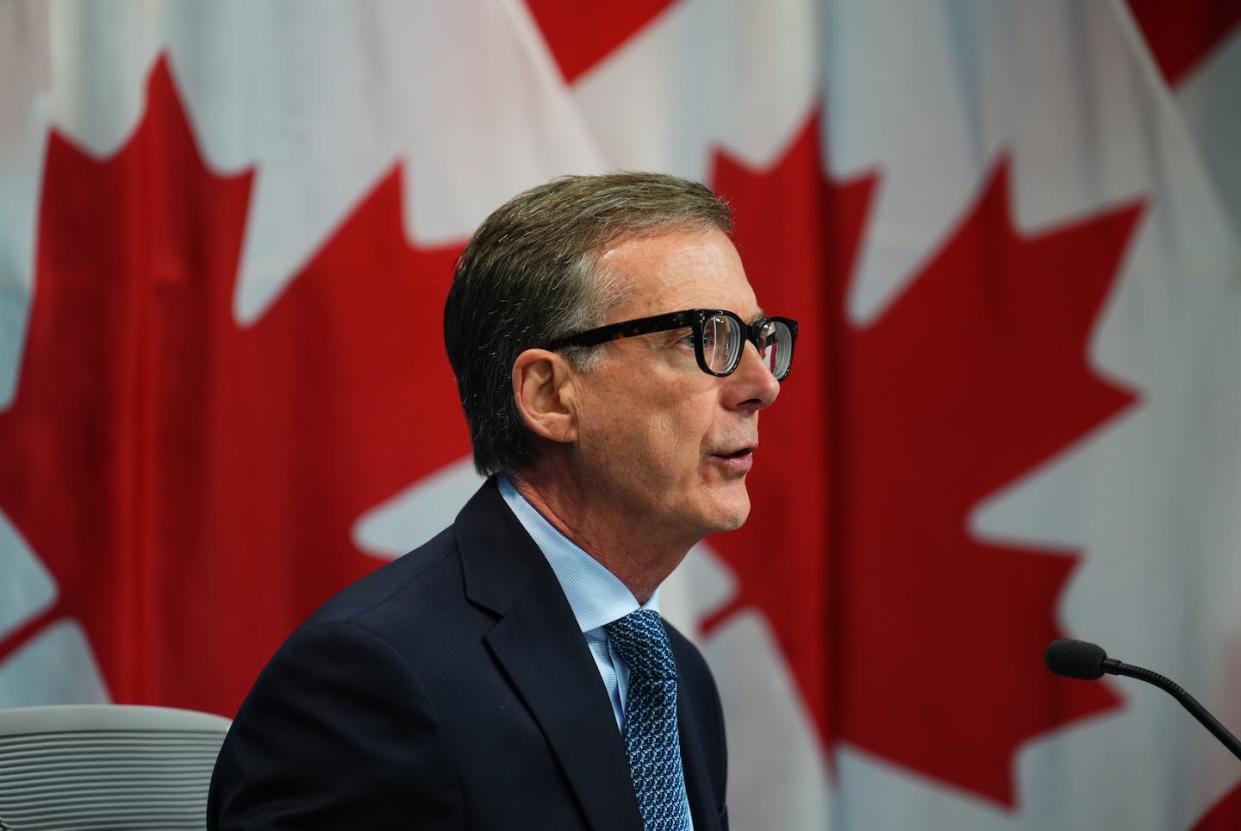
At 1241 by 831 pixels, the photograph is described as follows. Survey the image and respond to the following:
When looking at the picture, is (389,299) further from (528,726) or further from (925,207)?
(528,726)

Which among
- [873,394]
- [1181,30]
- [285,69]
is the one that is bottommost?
[873,394]

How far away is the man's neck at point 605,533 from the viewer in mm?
1445

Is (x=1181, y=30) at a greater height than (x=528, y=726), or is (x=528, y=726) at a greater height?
(x=1181, y=30)

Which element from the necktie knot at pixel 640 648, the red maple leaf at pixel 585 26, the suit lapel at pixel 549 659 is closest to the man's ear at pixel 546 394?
the suit lapel at pixel 549 659

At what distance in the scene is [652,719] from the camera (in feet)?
4.57

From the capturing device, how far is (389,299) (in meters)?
2.25

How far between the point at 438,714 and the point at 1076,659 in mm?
598

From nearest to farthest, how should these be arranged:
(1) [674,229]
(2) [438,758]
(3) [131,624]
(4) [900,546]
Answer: (2) [438,758], (1) [674,229], (3) [131,624], (4) [900,546]

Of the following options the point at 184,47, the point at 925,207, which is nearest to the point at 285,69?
the point at 184,47

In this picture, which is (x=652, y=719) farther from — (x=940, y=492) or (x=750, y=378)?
(x=940, y=492)

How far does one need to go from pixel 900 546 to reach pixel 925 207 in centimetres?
62

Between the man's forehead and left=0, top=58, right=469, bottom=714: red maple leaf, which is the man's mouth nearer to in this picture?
the man's forehead

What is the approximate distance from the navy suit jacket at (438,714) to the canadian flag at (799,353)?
0.92 meters

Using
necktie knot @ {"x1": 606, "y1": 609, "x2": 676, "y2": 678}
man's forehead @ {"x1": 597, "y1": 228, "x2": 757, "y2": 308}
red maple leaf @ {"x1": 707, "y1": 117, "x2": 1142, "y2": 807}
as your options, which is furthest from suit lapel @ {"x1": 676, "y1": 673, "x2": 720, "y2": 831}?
red maple leaf @ {"x1": 707, "y1": 117, "x2": 1142, "y2": 807}
